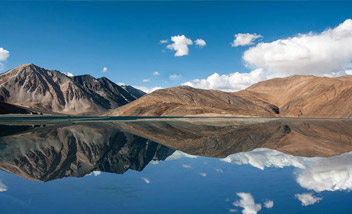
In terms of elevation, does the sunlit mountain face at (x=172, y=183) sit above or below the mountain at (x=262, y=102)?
below

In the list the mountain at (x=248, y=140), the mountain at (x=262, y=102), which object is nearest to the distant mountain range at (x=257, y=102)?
the mountain at (x=262, y=102)

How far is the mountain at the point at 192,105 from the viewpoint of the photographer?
11738 cm

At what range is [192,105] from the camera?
12150 cm

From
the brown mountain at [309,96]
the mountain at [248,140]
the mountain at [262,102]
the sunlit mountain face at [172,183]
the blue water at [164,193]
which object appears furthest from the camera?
the mountain at [262,102]

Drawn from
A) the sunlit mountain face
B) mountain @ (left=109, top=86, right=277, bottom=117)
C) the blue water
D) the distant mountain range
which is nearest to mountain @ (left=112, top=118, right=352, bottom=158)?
the sunlit mountain face

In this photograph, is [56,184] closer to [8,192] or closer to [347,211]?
[8,192]

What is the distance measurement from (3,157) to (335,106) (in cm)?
11393

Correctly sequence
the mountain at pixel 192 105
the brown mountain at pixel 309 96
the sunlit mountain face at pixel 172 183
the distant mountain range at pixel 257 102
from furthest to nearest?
the mountain at pixel 192 105 < the distant mountain range at pixel 257 102 < the brown mountain at pixel 309 96 < the sunlit mountain face at pixel 172 183

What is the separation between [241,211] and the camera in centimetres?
621

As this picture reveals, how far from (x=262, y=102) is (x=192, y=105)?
5027 cm

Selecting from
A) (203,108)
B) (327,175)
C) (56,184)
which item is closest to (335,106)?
(203,108)

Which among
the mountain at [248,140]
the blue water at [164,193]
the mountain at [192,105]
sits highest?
the mountain at [192,105]

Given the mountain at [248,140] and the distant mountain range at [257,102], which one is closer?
the mountain at [248,140]

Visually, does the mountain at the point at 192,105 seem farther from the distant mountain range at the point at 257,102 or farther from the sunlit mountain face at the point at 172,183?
the sunlit mountain face at the point at 172,183
